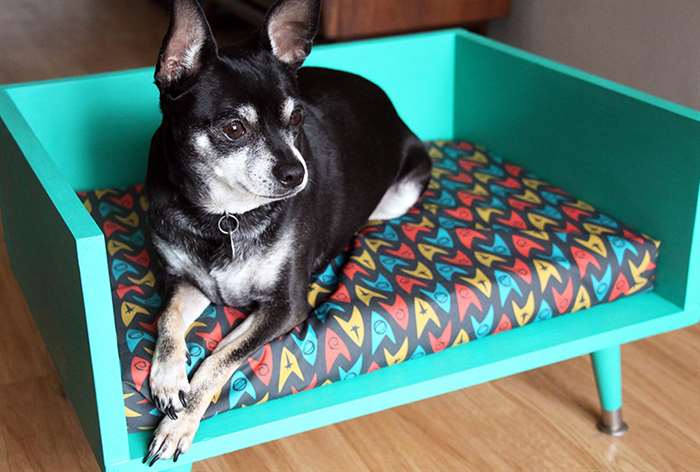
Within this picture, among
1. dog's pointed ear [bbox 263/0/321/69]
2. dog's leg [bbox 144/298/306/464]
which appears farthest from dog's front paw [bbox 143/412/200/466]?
dog's pointed ear [bbox 263/0/321/69]

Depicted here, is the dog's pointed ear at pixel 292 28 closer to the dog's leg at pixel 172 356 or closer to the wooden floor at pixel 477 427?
the dog's leg at pixel 172 356

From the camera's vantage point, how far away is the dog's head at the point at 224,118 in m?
1.54

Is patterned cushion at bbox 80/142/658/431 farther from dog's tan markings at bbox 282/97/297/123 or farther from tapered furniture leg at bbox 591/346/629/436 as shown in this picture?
dog's tan markings at bbox 282/97/297/123

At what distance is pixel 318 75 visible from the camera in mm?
2139

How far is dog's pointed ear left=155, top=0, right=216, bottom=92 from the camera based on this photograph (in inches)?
58.4

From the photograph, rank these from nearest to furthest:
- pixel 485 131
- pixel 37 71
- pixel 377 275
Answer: pixel 377 275
pixel 485 131
pixel 37 71

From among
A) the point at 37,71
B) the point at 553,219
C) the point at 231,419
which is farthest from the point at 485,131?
the point at 37,71

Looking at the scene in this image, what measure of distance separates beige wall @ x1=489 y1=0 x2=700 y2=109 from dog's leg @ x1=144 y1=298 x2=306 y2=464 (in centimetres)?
158

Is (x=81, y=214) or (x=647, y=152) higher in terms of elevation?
(x=81, y=214)

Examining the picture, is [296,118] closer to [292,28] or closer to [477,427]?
[292,28]

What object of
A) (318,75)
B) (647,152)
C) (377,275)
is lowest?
(377,275)

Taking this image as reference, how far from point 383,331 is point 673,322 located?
66cm

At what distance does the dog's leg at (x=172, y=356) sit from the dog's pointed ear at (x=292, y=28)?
50 centimetres

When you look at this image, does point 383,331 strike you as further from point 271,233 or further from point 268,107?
point 268,107
